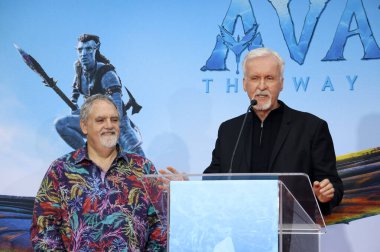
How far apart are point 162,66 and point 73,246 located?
1419 mm

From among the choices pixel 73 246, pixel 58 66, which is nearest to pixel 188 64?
pixel 58 66

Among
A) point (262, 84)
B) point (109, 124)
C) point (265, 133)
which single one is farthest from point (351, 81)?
point (109, 124)

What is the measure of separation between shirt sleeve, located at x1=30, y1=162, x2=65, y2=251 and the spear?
3.22ft

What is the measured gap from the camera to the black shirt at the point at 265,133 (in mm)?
3160

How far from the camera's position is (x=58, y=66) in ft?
14.3

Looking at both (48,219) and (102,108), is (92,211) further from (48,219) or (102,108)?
(102,108)

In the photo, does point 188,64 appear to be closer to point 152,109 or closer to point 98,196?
point 152,109

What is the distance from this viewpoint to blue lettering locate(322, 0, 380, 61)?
3.89 metres

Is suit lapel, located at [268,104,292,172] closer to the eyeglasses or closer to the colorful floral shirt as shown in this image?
the colorful floral shirt

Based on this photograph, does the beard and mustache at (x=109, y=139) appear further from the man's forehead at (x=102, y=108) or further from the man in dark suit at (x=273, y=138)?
the man in dark suit at (x=273, y=138)

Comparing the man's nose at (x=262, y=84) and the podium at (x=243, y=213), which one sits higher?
the man's nose at (x=262, y=84)

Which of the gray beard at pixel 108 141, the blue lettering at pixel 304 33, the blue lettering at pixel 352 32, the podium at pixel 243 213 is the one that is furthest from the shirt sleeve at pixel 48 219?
the blue lettering at pixel 352 32

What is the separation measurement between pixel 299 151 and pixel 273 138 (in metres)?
0.25

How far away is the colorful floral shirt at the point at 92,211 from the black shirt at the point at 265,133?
2.11ft
